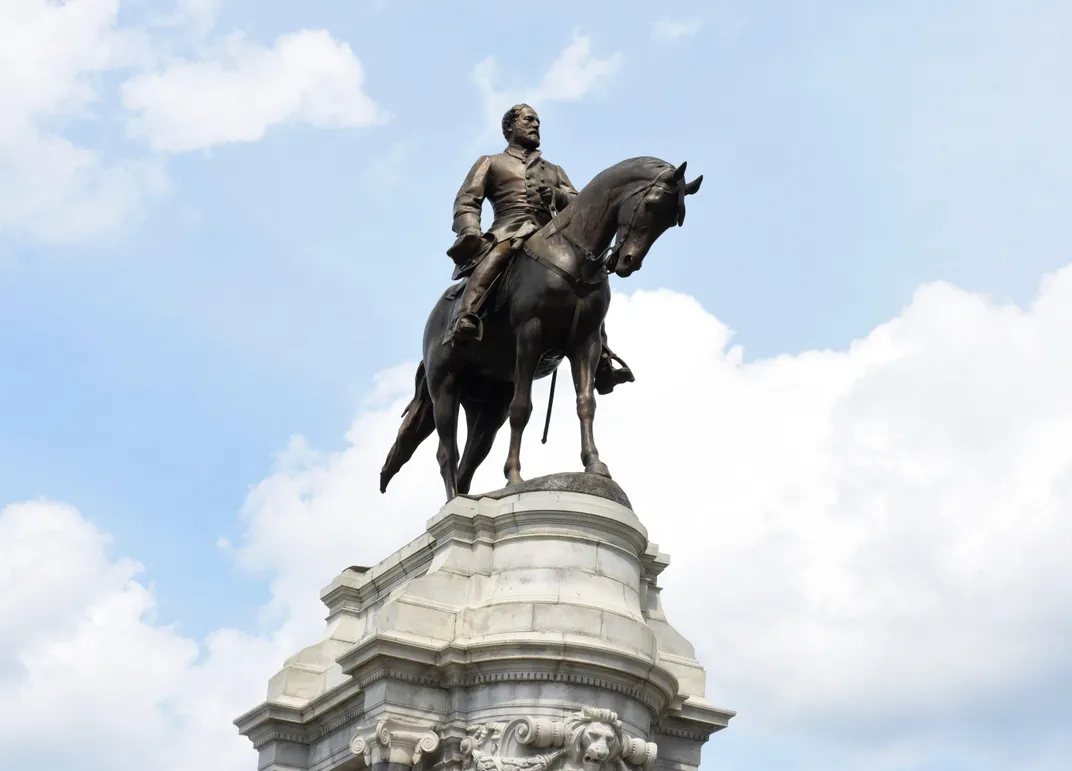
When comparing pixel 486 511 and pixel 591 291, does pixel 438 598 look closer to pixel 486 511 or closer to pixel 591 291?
pixel 486 511

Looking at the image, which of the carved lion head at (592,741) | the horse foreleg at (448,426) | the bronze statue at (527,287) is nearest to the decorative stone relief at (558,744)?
the carved lion head at (592,741)

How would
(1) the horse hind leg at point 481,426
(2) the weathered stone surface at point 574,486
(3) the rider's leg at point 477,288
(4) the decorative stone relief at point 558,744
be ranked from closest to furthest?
1. (4) the decorative stone relief at point 558,744
2. (2) the weathered stone surface at point 574,486
3. (3) the rider's leg at point 477,288
4. (1) the horse hind leg at point 481,426

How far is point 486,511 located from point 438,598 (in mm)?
1312

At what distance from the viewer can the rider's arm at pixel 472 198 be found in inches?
942

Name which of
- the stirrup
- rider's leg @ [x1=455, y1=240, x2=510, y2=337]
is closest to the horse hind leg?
the stirrup

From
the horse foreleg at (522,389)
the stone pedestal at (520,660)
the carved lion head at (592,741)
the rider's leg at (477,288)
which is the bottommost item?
the carved lion head at (592,741)

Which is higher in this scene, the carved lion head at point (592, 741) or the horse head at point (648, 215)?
the horse head at point (648, 215)

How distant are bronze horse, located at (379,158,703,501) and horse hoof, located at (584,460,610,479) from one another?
0.02 metres

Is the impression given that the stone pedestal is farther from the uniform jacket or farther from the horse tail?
the uniform jacket

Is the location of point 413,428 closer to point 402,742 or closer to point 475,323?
point 475,323

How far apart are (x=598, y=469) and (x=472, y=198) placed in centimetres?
444

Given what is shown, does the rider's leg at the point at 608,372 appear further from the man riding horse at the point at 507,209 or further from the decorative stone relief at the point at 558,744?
the decorative stone relief at the point at 558,744

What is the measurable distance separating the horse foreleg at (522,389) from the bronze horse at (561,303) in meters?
0.01

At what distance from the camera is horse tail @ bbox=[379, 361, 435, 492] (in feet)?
83.3
